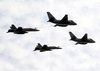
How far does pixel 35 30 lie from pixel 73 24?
1790 centimetres

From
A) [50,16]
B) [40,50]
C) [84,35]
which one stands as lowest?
[40,50]

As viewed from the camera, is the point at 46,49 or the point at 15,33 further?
the point at 46,49

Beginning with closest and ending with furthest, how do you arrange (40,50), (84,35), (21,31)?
1. (21,31)
2. (84,35)
3. (40,50)

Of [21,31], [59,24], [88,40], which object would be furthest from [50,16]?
[88,40]

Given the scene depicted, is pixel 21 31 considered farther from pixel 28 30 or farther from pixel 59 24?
pixel 59 24

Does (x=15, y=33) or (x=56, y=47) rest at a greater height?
(x=15, y=33)

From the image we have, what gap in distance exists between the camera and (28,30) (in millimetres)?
106750

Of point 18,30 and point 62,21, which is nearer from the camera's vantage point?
point 62,21

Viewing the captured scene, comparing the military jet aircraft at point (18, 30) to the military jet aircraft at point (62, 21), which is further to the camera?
the military jet aircraft at point (18, 30)

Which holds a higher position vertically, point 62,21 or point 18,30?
point 62,21

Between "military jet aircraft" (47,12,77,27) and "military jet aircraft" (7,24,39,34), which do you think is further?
"military jet aircraft" (7,24,39,34)

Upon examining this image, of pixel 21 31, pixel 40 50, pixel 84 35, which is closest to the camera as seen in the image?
pixel 21 31

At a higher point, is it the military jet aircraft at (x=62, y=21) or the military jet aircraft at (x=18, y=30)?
the military jet aircraft at (x=62, y=21)

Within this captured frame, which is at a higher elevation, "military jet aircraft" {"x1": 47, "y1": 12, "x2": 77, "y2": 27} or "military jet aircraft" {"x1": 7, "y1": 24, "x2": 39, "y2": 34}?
"military jet aircraft" {"x1": 47, "y1": 12, "x2": 77, "y2": 27}
